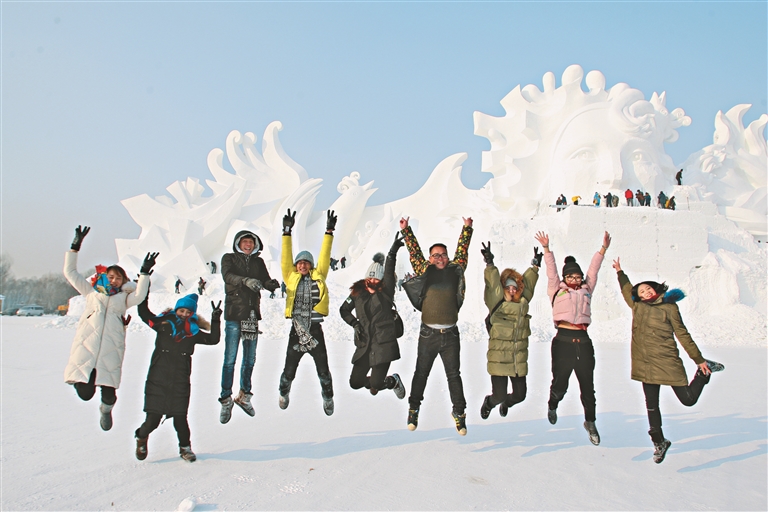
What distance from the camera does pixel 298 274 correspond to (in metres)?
5.34

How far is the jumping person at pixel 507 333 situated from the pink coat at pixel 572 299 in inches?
8.5

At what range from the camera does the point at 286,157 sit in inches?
1356

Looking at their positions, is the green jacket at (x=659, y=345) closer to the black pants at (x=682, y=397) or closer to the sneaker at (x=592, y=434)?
the black pants at (x=682, y=397)

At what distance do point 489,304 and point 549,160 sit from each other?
20.6 meters

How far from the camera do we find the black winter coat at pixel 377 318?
16.8 feet

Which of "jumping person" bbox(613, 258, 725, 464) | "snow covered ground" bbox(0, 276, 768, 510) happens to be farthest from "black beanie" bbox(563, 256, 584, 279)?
"snow covered ground" bbox(0, 276, 768, 510)

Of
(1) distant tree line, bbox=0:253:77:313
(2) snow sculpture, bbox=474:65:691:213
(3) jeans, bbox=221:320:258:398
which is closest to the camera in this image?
(3) jeans, bbox=221:320:258:398

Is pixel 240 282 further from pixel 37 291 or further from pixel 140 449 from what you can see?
pixel 37 291

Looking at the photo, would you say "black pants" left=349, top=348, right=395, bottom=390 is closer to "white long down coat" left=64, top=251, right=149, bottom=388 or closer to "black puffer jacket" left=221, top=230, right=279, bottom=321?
"black puffer jacket" left=221, top=230, right=279, bottom=321

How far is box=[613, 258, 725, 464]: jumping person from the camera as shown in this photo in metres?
4.57

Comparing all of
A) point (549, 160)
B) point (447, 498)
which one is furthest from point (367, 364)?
point (549, 160)

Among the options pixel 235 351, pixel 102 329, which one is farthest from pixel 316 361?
pixel 102 329

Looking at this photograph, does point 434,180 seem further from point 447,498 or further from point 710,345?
point 447,498

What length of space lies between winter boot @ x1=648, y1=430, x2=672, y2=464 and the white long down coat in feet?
14.5
